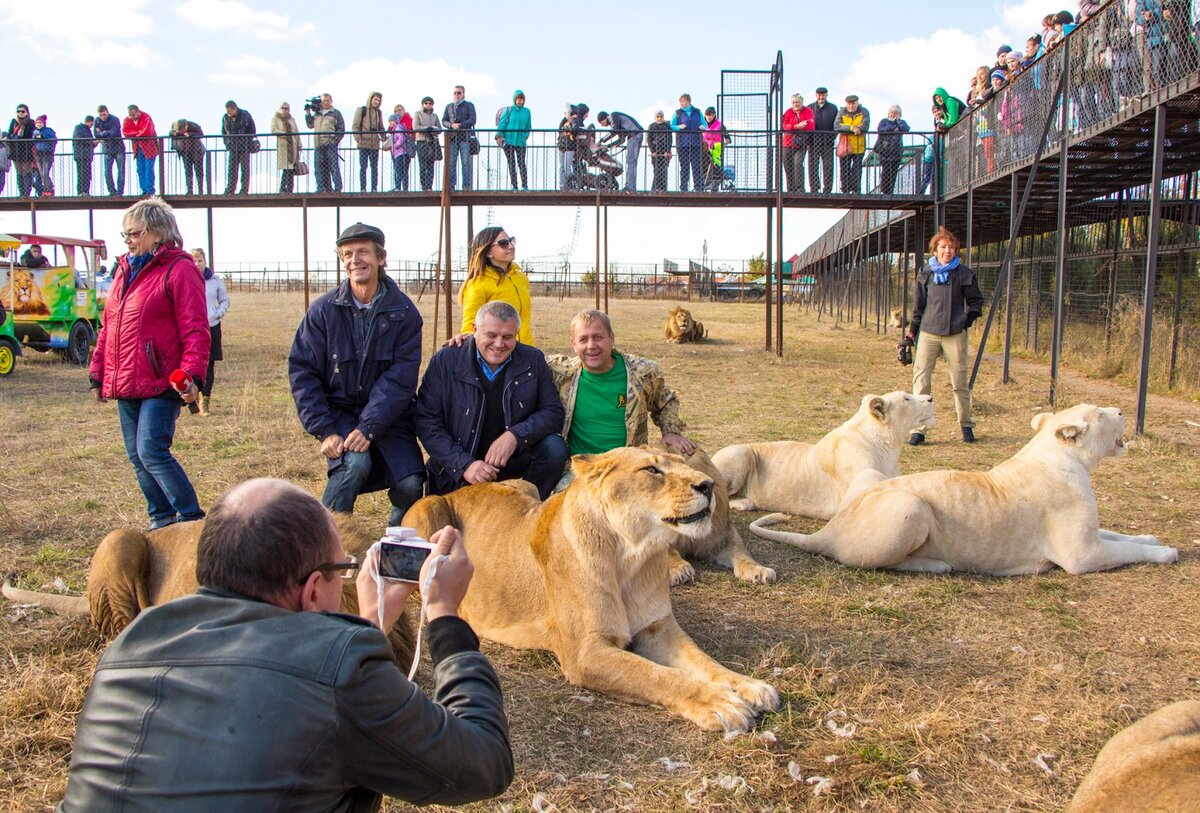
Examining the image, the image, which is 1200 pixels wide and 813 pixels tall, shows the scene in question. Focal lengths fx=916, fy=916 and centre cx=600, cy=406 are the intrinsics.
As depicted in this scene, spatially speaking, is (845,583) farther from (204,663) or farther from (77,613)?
(204,663)

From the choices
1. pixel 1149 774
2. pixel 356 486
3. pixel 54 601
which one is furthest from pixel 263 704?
pixel 356 486

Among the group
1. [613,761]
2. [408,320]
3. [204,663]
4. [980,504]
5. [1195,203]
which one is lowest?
[613,761]

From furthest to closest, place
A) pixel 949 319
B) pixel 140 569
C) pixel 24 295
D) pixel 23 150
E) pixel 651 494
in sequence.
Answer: pixel 23 150 < pixel 24 295 < pixel 949 319 < pixel 140 569 < pixel 651 494

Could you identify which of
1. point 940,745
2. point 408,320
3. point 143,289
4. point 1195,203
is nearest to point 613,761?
point 940,745

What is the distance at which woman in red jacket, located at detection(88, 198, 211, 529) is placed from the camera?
5.13m

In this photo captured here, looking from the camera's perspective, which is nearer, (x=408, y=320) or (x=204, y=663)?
(x=204, y=663)

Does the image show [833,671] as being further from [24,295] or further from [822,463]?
[24,295]

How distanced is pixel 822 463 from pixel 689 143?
1198 cm

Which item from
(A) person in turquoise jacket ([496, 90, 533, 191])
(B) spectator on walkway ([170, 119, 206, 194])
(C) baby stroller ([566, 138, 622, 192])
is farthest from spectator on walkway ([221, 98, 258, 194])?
(C) baby stroller ([566, 138, 622, 192])

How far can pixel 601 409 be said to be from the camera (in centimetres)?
585

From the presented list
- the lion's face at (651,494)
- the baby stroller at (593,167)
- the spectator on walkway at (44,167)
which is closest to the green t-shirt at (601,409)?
the lion's face at (651,494)

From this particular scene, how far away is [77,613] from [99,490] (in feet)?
11.2

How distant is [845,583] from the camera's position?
5.21m

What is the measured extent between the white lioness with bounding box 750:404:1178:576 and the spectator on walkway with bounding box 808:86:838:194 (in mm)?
12809
